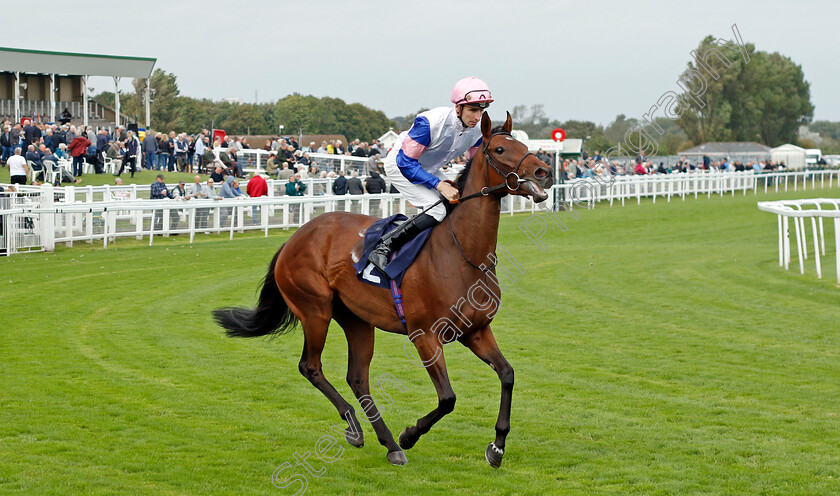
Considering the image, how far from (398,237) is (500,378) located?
1042mm

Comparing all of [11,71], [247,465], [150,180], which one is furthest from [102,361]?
[11,71]

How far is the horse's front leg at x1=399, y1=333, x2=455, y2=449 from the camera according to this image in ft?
16.3

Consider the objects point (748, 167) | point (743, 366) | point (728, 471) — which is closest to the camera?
point (728, 471)

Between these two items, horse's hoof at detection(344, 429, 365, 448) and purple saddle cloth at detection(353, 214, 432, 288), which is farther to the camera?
horse's hoof at detection(344, 429, 365, 448)

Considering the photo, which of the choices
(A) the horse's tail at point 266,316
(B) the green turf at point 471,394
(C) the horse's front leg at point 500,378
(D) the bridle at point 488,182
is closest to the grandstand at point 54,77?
(B) the green turf at point 471,394

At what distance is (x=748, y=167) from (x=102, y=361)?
40064 millimetres

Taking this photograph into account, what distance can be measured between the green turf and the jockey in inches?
51.2

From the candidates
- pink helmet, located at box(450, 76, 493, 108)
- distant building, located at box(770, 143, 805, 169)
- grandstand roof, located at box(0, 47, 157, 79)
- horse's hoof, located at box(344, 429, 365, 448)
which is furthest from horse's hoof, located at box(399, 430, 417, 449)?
distant building, located at box(770, 143, 805, 169)

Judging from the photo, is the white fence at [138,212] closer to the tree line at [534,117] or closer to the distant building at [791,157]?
the tree line at [534,117]

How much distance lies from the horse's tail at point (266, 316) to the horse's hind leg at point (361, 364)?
0.57m

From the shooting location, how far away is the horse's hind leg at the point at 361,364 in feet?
17.5

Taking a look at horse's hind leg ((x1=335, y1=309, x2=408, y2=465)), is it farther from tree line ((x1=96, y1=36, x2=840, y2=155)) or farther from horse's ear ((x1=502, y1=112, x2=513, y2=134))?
tree line ((x1=96, y1=36, x2=840, y2=155))

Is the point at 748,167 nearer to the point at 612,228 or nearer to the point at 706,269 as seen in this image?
the point at 612,228

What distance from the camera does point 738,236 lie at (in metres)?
20.8
